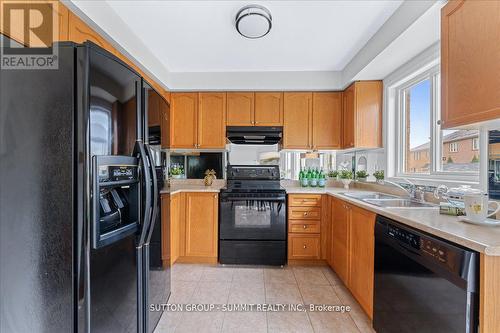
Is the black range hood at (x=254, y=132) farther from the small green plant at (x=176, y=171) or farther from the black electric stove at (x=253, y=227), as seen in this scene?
the small green plant at (x=176, y=171)

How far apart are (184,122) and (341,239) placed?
7.86 feet

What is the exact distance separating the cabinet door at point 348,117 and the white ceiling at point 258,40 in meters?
0.34

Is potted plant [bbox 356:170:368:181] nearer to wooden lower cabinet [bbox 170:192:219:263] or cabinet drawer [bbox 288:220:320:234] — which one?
cabinet drawer [bbox 288:220:320:234]

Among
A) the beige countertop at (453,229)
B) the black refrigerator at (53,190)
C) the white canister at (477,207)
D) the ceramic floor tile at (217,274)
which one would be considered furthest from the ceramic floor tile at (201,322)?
the white canister at (477,207)

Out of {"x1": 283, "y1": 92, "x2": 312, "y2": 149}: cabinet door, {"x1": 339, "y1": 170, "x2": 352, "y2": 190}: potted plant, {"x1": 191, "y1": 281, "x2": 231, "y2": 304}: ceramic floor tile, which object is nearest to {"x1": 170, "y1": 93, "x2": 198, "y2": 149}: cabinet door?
{"x1": 283, "y1": 92, "x2": 312, "y2": 149}: cabinet door

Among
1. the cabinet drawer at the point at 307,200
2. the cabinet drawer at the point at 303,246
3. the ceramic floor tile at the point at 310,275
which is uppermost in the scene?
the cabinet drawer at the point at 307,200

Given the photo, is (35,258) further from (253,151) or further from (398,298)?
(253,151)

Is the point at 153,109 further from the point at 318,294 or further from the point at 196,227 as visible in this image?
the point at 318,294

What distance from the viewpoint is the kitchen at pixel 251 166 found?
1.00 metres

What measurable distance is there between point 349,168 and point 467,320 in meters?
2.50

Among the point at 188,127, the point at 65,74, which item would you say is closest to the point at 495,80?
the point at 65,74

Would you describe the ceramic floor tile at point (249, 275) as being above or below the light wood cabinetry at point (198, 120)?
below

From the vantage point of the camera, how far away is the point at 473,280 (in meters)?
0.90

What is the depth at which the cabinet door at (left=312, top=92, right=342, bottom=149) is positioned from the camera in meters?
3.11
